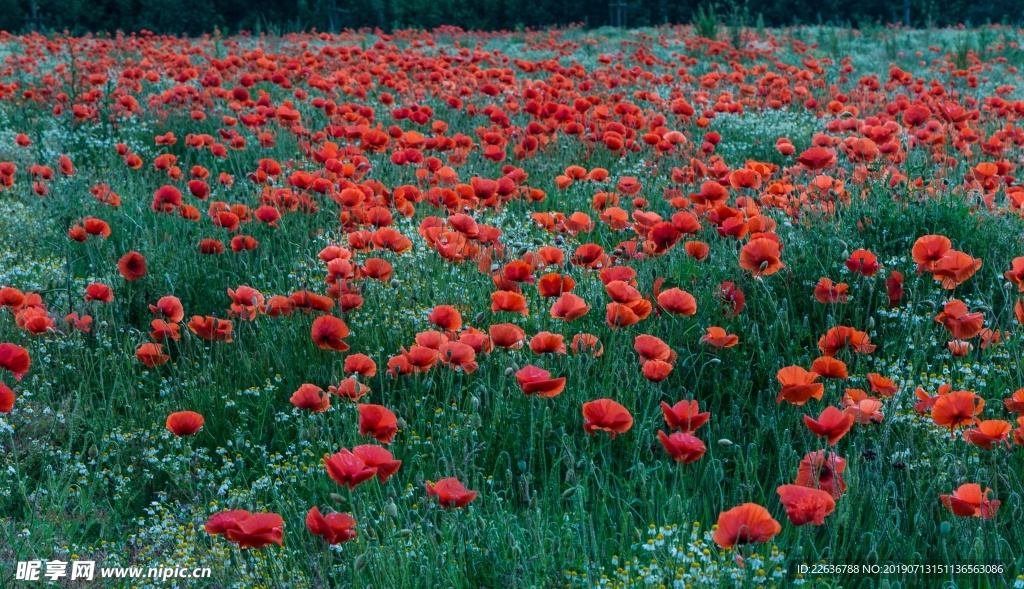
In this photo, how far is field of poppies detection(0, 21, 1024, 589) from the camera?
190cm

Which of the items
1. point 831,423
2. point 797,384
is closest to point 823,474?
point 831,423

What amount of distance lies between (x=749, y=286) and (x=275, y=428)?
66.0 inches

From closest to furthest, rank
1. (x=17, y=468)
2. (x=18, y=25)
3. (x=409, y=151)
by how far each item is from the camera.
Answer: (x=17, y=468), (x=409, y=151), (x=18, y=25)

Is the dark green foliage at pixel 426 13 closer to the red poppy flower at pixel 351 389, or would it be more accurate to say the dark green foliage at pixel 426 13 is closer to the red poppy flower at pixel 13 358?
the red poppy flower at pixel 13 358

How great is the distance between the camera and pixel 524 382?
2039 mm

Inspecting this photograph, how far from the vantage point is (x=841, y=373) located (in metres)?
2.19

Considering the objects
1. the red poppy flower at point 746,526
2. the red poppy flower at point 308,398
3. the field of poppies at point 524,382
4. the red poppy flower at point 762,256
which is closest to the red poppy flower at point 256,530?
the field of poppies at point 524,382

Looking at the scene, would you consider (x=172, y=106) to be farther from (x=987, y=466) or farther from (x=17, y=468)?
(x=987, y=466)

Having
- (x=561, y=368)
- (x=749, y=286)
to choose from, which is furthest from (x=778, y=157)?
(x=561, y=368)

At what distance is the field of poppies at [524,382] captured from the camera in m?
1.90

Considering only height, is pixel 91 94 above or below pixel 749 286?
above

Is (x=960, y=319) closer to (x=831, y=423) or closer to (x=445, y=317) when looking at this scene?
(x=831, y=423)

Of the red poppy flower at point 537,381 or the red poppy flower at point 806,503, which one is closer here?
the red poppy flower at point 806,503

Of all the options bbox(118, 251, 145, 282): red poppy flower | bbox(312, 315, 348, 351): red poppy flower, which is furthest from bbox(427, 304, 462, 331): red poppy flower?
bbox(118, 251, 145, 282): red poppy flower
